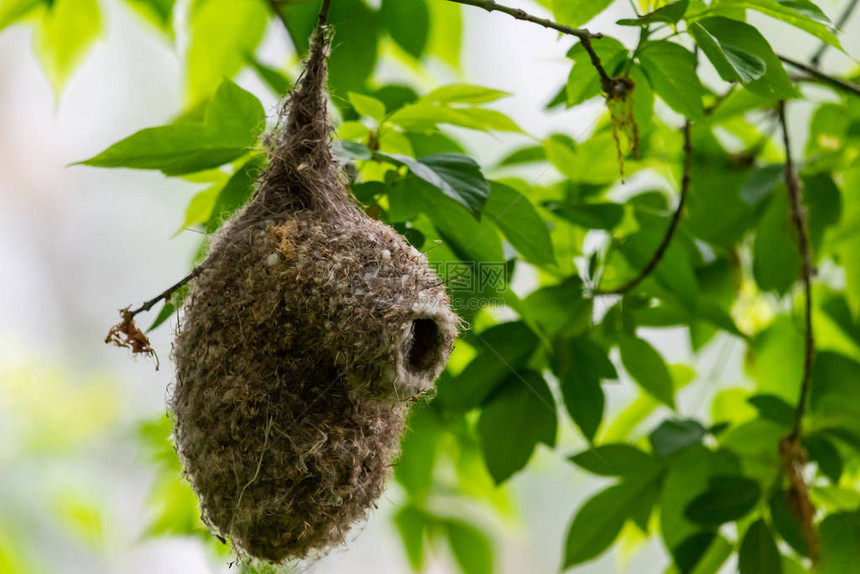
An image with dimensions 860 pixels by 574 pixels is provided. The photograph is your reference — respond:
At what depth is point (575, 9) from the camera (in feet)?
2.53

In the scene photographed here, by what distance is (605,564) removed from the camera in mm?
3988

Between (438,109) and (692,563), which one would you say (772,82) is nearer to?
(438,109)

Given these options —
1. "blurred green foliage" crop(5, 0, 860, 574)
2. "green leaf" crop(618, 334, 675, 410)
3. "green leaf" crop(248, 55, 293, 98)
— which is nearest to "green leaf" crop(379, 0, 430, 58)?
"blurred green foliage" crop(5, 0, 860, 574)

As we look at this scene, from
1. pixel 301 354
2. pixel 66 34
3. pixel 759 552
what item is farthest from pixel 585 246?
pixel 66 34

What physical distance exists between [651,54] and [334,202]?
342 mm

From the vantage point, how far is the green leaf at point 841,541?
1173mm

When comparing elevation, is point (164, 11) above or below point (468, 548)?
above

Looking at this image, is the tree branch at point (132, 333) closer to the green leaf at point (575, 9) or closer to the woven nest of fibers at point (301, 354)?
the woven nest of fibers at point (301, 354)

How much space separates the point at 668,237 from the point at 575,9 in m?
0.38

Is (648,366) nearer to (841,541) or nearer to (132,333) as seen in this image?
(841,541)

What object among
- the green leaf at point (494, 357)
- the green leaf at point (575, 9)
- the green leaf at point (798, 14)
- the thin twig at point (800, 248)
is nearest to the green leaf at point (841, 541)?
the thin twig at point (800, 248)

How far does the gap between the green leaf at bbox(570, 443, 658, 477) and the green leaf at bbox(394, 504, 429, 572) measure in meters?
0.40

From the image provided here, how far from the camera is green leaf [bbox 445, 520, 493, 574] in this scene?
1462 millimetres

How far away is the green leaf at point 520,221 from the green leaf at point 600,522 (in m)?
0.45
